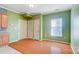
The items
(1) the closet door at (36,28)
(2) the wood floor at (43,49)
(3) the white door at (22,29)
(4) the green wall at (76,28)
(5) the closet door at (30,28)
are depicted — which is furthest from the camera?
(1) the closet door at (36,28)

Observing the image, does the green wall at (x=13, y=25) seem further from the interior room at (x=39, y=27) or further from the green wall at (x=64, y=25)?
the green wall at (x=64, y=25)

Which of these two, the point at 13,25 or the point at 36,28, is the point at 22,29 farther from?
the point at 36,28

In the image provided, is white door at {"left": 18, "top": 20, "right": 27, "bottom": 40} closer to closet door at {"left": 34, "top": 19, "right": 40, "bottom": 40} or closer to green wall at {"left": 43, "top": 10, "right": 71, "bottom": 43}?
closet door at {"left": 34, "top": 19, "right": 40, "bottom": 40}

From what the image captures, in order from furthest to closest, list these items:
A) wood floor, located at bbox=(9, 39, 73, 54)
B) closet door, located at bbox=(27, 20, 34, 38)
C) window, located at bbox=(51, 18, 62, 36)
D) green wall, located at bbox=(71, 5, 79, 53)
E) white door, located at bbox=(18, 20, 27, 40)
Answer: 1. closet door, located at bbox=(27, 20, 34, 38)
2. white door, located at bbox=(18, 20, 27, 40)
3. window, located at bbox=(51, 18, 62, 36)
4. wood floor, located at bbox=(9, 39, 73, 54)
5. green wall, located at bbox=(71, 5, 79, 53)

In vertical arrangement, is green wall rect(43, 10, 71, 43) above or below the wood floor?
above

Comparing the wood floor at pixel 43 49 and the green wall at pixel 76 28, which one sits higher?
the green wall at pixel 76 28

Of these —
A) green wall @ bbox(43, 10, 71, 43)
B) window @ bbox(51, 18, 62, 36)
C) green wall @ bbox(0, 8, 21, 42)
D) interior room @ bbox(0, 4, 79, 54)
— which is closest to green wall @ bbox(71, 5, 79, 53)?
interior room @ bbox(0, 4, 79, 54)

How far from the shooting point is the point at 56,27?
13.3 ft

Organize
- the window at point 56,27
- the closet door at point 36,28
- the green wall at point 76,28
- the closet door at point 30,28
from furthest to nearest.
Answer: the closet door at point 36,28
the closet door at point 30,28
the window at point 56,27
the green wall at point 76,28

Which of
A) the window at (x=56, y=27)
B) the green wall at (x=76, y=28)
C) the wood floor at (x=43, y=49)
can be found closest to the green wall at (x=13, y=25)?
the wood floor at (x=43, y=49)

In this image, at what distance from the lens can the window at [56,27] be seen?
12.8ft

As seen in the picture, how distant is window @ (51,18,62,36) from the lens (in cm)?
389
